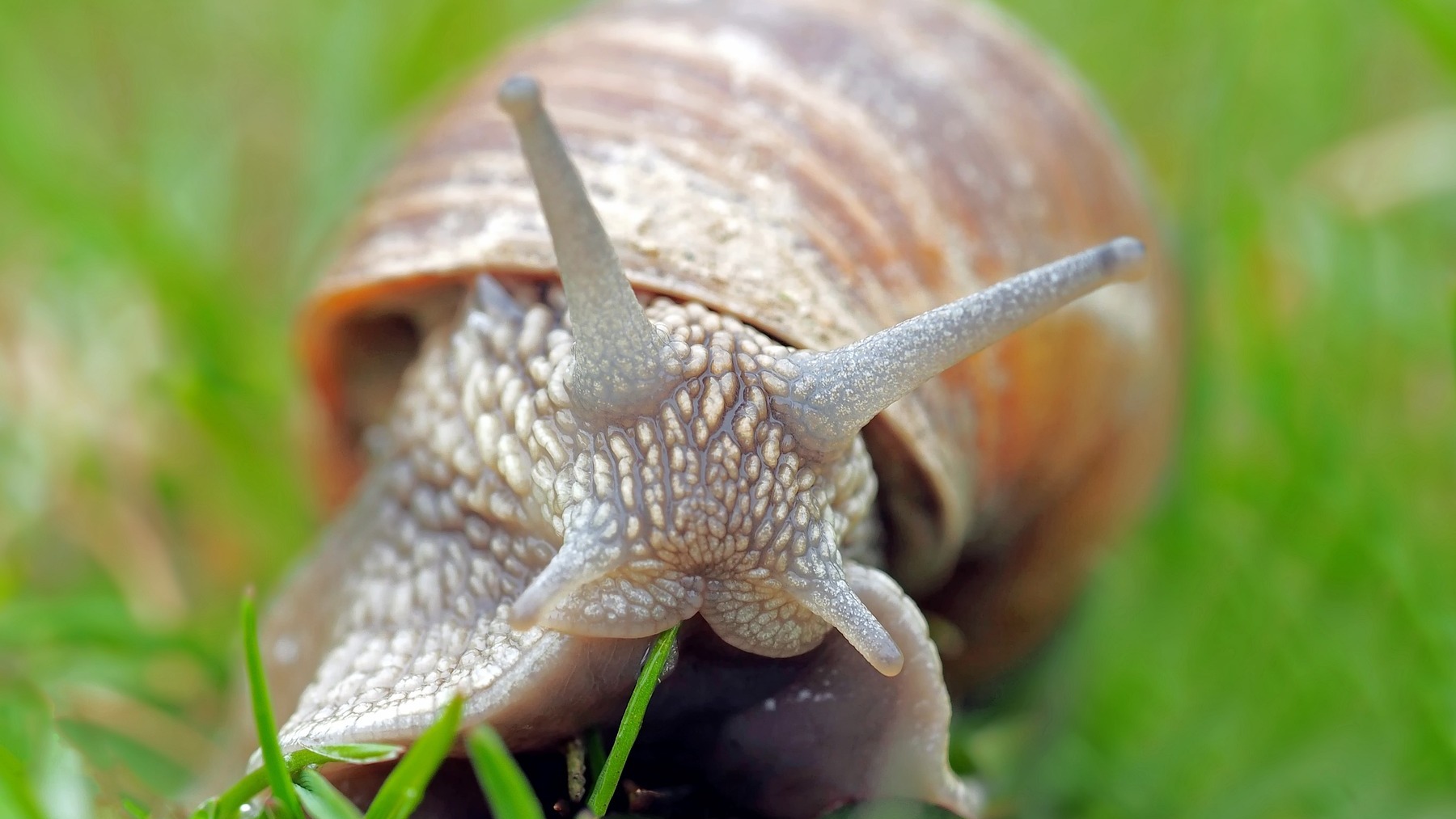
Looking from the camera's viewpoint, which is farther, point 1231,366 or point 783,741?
point 1231,366

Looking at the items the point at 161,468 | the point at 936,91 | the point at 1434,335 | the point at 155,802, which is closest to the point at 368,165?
the point at 161,468

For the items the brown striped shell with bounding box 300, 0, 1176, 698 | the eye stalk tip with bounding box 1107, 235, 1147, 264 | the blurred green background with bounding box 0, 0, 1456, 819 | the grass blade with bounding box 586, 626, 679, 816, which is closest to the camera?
the grass blade with bounding box 586, 626, 679, 816

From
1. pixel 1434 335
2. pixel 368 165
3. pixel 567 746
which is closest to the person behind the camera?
pixel 567 746

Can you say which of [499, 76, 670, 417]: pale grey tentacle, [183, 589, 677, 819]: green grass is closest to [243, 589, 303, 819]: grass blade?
[183, 589, 677, 819]: green grass

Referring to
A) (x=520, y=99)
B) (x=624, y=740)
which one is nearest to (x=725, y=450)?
(x=624, y=740)

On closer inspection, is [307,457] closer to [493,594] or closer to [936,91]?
[493,594]

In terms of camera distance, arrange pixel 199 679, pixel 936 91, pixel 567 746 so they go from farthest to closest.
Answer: pixel 199 679
pixel 936 91
pixel 567 746

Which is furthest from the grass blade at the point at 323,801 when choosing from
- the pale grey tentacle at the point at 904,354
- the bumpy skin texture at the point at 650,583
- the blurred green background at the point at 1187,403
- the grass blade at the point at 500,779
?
the pale grey tentacle at the point at 904,354

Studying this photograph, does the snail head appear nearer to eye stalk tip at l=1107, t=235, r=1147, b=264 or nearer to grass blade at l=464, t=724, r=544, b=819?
eye stalk tip at l=1107, t=235, r=1147, b=264

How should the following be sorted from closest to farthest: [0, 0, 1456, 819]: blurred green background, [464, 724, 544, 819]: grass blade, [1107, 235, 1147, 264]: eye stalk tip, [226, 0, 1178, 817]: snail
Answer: [464, 724, 544, 819]: grass blade
[226, 0, 1178, 817]: snail
[1107, 235, 1147, 264]: eye stalk tip
[0, 0, 1456, 819]: blurred green background
